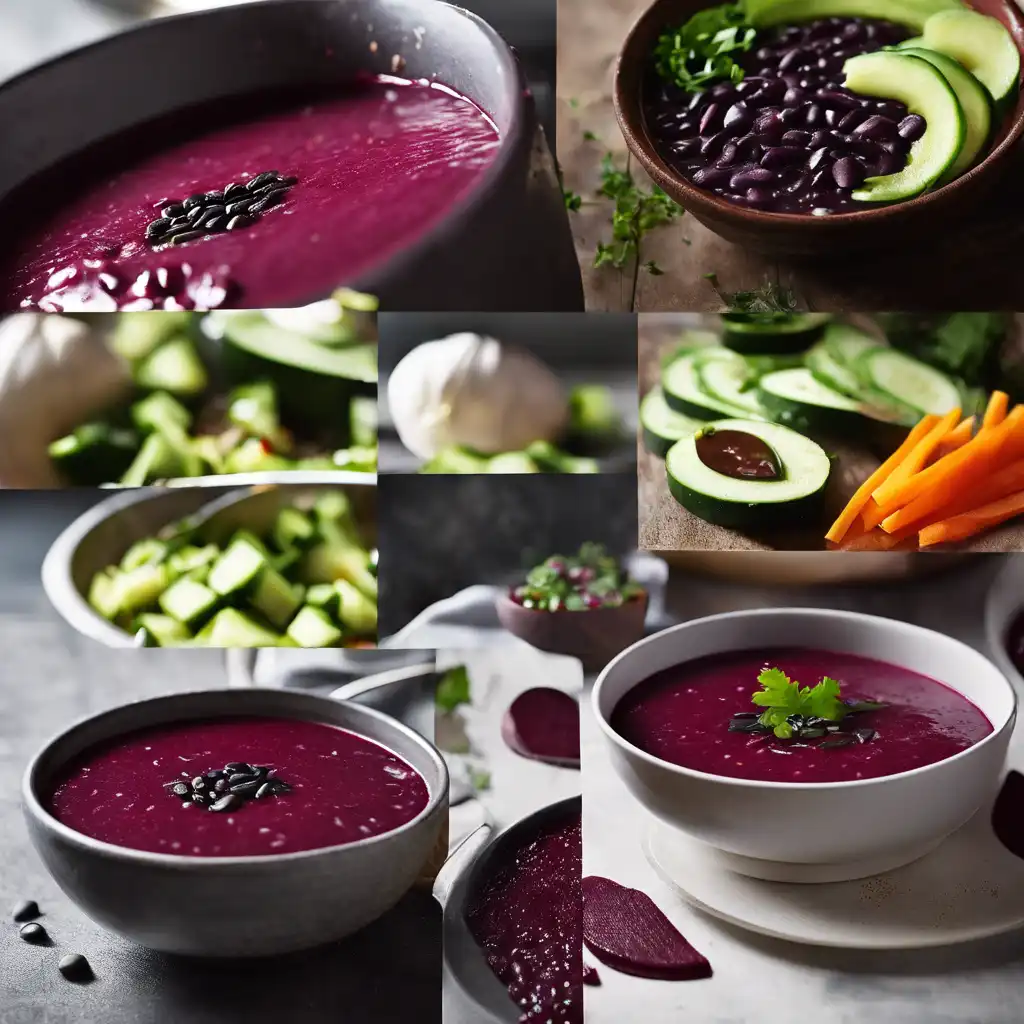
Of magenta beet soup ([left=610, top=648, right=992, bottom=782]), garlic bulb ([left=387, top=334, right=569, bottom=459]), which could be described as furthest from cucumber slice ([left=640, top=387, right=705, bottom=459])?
magenta beet soup ([left=610, top=648, right=992, bottom=782])

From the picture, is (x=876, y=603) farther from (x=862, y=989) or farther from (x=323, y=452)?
(x=323, y=452)

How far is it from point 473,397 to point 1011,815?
1.04 metres

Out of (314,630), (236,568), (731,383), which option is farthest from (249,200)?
(731,383)

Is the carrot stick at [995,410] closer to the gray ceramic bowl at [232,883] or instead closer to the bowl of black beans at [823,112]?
the bowl of black beans at [823,112]

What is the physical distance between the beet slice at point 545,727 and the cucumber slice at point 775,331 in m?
0.63

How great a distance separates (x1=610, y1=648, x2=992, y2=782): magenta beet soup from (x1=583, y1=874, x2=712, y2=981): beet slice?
0.23m

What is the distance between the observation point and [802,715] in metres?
1.77

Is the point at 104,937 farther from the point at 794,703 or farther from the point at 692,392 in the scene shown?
the point at 692,392

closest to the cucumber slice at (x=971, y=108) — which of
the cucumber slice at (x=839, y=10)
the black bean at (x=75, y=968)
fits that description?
the cucumber slice at (x=839, y=10)

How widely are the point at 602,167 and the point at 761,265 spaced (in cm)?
30

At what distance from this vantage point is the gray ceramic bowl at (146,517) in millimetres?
1932

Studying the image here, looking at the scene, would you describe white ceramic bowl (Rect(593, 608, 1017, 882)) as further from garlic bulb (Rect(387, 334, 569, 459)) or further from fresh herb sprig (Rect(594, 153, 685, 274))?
fresh herb sprig (Rect(594, 153, 685, 274))

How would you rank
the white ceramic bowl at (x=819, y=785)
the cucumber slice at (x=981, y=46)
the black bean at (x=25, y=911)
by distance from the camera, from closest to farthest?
the white ceramic bowl at (x=819, y=785), the cucumber slice at (x=981, y=46), the black bean at (x=25, y=911)

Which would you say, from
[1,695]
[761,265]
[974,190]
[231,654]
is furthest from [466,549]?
[974,190]
